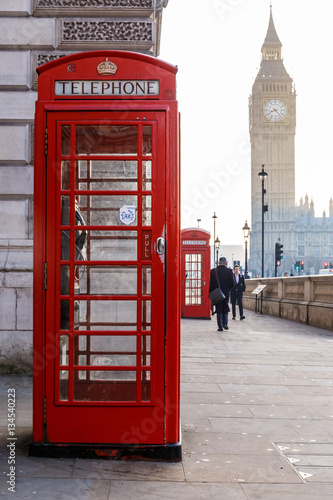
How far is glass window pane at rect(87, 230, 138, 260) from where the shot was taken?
161 inches

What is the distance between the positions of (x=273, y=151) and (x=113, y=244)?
382ft

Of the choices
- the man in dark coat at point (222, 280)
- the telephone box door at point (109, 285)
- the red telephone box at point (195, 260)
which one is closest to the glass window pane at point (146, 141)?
the telephone box door at point (109, 285)

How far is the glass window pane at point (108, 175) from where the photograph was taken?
407 centimetres

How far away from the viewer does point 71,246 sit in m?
4.04

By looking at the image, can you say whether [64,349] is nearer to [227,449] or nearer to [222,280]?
[227,449]

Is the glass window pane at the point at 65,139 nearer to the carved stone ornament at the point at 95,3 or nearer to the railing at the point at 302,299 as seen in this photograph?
the carved stone ornament at the point at 95,3

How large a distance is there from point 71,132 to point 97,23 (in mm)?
3770

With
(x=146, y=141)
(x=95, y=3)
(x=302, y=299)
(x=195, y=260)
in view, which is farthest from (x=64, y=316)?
(x=302, y=299)

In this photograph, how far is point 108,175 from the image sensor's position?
13.7 ft

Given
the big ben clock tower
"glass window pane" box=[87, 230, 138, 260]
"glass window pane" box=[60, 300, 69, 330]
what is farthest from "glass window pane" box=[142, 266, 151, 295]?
the big ben clock tower

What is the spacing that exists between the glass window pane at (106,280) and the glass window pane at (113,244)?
0.30 ft

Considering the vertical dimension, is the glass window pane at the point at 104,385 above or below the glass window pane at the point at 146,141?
below

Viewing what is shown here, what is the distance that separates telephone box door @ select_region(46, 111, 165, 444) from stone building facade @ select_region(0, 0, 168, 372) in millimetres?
3114

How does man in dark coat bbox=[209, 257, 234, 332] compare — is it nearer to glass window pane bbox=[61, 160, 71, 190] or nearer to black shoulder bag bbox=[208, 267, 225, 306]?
black shoulder bag bbox=[208, 267, 225, 306]
